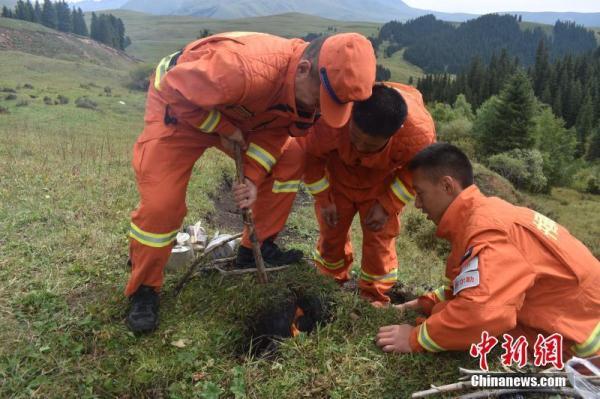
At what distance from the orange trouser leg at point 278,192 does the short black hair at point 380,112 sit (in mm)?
680

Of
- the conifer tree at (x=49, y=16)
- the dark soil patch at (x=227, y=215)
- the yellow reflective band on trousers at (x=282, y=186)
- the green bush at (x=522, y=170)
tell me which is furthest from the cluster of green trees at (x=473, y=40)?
the yellow reflective band on trousers at (x=282, y=186)

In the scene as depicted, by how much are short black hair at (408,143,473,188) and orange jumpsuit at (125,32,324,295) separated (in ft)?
2.82

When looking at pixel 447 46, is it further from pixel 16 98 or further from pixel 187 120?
pixel 187 120

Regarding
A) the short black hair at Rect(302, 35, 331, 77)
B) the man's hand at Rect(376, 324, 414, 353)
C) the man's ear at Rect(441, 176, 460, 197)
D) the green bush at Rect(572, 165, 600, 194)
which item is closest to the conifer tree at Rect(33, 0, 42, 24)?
the green bush at Rect(572, 165, 600, 194)

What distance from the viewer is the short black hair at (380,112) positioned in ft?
10.3

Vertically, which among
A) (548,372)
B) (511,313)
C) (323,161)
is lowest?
(548,372)

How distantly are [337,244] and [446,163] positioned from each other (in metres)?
1.91

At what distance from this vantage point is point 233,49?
2803 millimetres

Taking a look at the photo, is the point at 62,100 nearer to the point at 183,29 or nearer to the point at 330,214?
the point at 330,214

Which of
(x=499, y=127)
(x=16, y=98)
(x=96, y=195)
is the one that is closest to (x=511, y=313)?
(x=96, y=195)

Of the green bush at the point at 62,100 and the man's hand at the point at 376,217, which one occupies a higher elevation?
the man's hand at the point at 376,217

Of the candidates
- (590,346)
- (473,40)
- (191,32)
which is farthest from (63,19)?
(473,40)

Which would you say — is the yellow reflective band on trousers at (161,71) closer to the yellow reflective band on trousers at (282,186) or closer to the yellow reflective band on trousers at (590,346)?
the yellow reflective band on trousers at (282,186)

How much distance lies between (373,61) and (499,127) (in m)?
46.4
